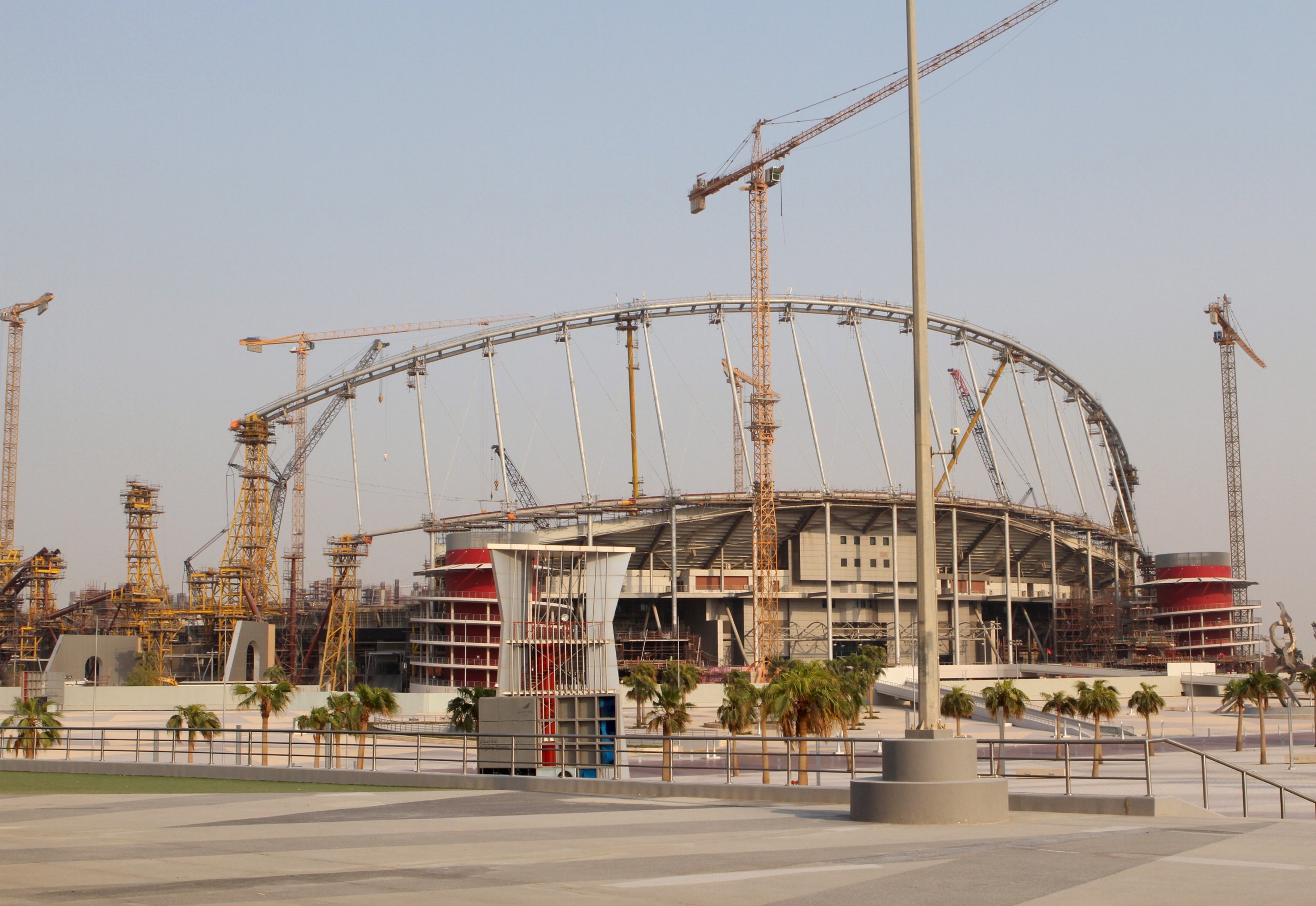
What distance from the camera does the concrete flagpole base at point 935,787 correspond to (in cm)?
1638

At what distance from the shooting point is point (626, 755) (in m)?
51.4

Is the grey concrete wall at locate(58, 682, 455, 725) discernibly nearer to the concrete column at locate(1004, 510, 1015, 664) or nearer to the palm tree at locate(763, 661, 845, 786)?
the palm tree at locate(763, 661, 845, 786)

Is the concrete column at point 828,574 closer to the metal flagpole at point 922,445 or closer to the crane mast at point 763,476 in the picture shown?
the crane mast at point 763,476

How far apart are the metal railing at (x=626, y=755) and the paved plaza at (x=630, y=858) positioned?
1.56 meters

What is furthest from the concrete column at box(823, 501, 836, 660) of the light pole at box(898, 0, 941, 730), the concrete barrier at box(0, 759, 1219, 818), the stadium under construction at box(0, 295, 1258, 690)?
the light pole at box(898, 0, 941, 730)

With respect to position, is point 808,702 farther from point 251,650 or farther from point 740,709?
point 251,650

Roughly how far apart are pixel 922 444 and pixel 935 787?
4.44m

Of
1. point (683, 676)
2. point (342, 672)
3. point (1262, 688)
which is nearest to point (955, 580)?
point (683, 676)

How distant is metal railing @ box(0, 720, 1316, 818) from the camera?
20.5 m

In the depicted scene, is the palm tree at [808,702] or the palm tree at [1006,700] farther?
the palm tree at [1006,700]

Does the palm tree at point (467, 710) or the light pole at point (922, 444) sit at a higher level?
the light pole at point (922, 444)

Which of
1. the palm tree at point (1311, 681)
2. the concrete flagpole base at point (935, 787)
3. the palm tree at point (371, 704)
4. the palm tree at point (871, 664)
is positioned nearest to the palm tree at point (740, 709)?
the palm tree at point (371, 704)

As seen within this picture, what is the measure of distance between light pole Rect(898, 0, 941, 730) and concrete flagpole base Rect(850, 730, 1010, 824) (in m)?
0.37

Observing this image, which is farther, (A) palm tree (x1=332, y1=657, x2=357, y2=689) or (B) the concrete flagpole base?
(A) palm tree (x1=332, y1=657, x2=357, y2=689)
